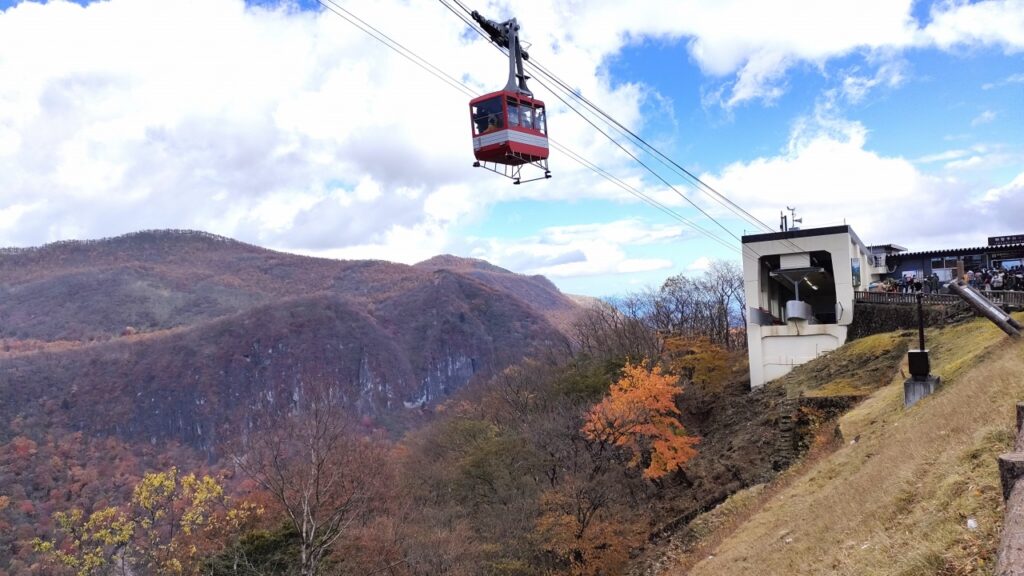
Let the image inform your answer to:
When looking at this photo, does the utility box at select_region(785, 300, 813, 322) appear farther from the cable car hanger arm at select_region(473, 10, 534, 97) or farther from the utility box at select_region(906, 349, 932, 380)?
the cable car hanger arm at select_region(473, 10, 534, 97)

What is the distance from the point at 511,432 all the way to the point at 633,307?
27370 mm

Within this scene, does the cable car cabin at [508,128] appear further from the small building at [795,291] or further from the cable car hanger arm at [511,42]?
the small building at [795,291]

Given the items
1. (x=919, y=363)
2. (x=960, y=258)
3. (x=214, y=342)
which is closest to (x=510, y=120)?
(x=919, y=363)

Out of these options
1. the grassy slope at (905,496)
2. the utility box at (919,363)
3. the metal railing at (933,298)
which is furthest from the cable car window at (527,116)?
the metal railing at (933,298)

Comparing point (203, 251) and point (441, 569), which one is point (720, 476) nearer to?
point (441, 569)

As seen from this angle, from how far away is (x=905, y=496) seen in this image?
26.1 ft

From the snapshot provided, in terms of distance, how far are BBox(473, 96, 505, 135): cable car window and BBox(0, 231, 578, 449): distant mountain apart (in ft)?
195

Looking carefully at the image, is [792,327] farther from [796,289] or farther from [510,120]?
[510,120]

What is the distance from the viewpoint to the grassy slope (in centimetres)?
629

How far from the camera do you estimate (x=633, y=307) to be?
2399 inches

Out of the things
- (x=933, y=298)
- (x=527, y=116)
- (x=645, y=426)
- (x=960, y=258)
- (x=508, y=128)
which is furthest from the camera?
(x=960, y=258)

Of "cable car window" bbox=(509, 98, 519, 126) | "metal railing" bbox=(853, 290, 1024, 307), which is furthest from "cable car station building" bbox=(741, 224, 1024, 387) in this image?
"cable car window" bbox=(509, 98, 519, 126)

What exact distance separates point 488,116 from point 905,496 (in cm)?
1297

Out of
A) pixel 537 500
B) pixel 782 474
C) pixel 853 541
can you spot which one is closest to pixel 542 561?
pixel 537 500
